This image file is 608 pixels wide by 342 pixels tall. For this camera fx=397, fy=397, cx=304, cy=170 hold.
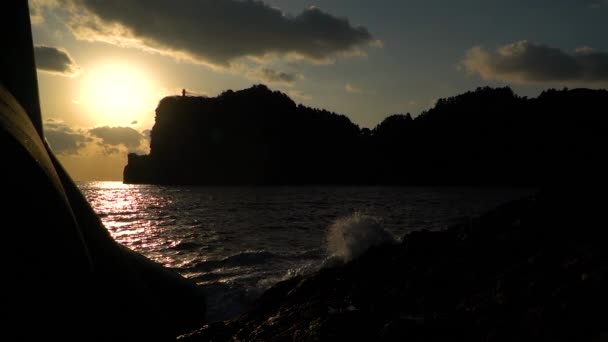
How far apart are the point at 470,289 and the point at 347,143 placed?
14706 centimetres

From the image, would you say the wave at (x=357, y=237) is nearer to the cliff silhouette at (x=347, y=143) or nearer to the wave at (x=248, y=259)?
the wave at (x=248, y=259)

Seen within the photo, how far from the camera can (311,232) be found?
54.6ft

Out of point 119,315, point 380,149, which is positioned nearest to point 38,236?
point 119,315

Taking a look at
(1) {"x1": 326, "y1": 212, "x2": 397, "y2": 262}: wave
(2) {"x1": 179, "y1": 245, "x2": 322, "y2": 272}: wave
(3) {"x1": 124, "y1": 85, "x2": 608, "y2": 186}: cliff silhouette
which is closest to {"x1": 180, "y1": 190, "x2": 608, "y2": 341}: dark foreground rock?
(1) {"x1": 326, "y1": 212, "x2": 397, "y2": 262}: wave

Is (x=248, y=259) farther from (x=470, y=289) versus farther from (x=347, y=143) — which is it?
(x=347, y=143)

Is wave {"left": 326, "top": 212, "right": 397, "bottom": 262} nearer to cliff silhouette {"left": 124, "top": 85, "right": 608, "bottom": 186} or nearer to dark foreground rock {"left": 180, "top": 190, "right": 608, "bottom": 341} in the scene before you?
dark foreground rock {"left": 180, "top": 190, "right": 608, "bottom": 341}

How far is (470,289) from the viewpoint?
3.64 meters

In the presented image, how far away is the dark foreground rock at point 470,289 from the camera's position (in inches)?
101

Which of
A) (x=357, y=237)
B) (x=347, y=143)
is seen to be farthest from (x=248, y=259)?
(x=347, y=143)

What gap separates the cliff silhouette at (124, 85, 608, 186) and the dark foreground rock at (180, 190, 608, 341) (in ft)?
360

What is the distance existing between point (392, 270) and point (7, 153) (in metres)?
4.43

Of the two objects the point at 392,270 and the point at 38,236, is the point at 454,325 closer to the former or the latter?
the point at 392,270

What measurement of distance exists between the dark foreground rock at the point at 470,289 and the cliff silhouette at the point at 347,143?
110 m

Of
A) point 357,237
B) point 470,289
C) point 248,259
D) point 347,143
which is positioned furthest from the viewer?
point 347,143
